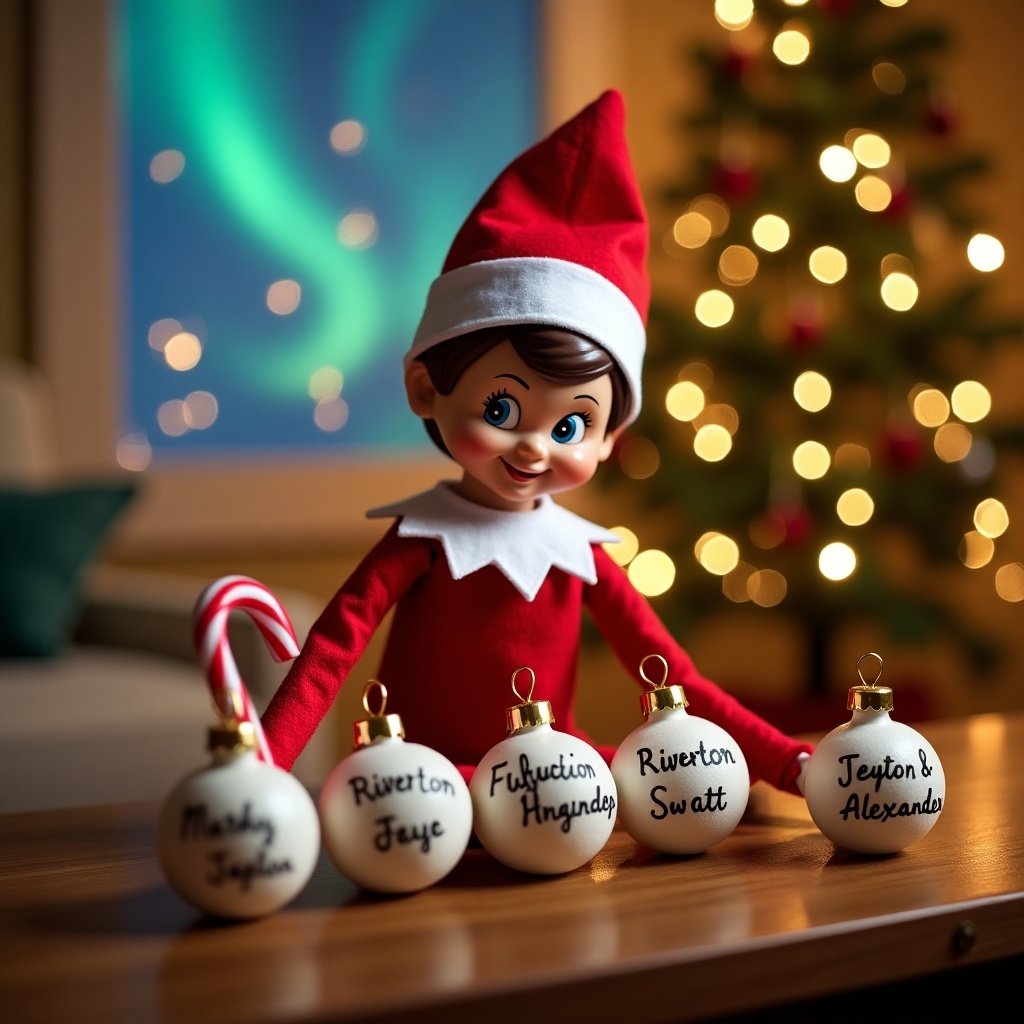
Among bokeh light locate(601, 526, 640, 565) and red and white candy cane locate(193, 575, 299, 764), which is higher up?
red and white candy cane locate(193, 575, 299, 764)

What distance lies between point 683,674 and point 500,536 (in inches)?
6.4

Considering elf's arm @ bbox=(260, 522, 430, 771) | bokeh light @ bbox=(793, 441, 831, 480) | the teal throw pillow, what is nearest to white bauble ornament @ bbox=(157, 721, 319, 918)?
elf's arm @ bbox=(260, 522, 430, 771)

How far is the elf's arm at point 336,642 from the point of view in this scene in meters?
0.77

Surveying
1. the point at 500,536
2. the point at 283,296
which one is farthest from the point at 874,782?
the point at 283,296

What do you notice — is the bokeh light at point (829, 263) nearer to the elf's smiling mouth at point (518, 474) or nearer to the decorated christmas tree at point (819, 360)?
the decorated christmas tree at point (819, 360)

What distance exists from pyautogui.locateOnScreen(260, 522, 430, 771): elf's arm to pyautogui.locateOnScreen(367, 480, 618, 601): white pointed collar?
0.7 inches

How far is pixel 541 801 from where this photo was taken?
2.33 ft

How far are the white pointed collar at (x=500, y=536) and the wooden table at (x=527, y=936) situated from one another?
18 centimetres

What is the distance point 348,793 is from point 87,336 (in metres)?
1.85

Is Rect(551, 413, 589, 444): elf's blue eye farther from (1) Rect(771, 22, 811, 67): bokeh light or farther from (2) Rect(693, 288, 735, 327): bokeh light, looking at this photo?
(1) Rect(771, 22, 811, 67): bokeh light

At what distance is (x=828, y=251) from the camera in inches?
98.7

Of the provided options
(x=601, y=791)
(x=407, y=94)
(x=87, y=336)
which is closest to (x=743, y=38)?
(x=407, y=94)

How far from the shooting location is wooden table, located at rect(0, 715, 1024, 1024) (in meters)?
0.57

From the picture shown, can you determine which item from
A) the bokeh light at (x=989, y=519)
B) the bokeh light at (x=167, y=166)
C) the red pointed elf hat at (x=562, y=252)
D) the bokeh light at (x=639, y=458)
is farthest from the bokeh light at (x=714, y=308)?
the red pointed elf hat at (x=562, y=252)
